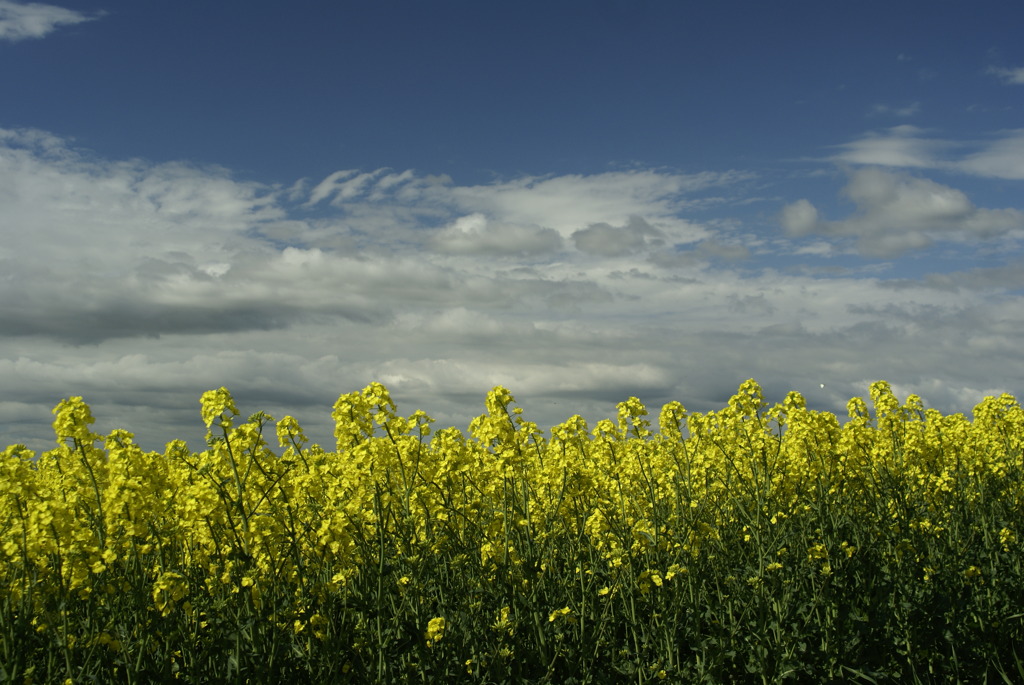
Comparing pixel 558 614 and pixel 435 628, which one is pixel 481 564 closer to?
pixel 558 614

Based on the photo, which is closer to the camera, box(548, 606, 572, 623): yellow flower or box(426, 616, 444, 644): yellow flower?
box(426, 616, 444, 644): yellow flower

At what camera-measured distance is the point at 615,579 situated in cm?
612

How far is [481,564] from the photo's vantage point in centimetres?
667

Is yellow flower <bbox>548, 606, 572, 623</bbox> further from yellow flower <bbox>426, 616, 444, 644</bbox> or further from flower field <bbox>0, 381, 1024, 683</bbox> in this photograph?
yellow flower <bbox>426, 616, 444, 644</bbox>

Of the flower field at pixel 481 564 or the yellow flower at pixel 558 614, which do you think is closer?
the flower field at pixel 481 564

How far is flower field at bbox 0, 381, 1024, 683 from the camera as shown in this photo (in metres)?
4.92

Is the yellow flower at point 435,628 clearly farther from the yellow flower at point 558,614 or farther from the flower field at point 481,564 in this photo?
the yellow flower at point 558,614

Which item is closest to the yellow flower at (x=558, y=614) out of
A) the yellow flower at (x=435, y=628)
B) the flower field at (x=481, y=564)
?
the flower field at (x=481, y=564)

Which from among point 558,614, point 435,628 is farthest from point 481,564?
point 435,628

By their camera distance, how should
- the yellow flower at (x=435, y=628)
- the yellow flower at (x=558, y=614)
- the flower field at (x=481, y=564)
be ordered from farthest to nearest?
the yellow flower at (x=558, y=614)
the yellow flower at (x=435, y=628)
the flower field at (x=481, y=564)

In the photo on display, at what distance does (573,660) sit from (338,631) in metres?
1.87

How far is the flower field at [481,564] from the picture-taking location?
492cm

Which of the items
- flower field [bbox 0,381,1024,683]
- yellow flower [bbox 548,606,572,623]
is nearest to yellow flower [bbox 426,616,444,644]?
flower field [bbox 0,381,1024,683]

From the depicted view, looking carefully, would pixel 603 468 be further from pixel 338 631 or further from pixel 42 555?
pixel 42 555
